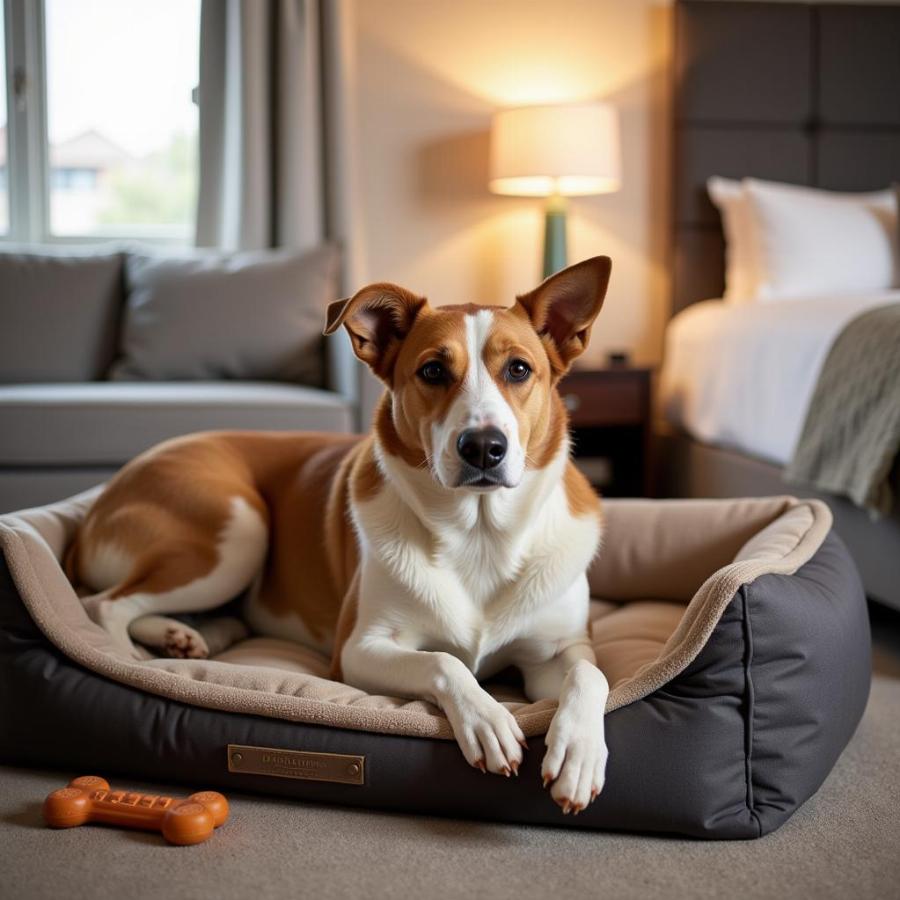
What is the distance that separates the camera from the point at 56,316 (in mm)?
3863

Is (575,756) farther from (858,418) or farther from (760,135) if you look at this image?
(760,135)

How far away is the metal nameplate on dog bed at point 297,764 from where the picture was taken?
1.63 m

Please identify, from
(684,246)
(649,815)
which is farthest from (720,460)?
(649,815)

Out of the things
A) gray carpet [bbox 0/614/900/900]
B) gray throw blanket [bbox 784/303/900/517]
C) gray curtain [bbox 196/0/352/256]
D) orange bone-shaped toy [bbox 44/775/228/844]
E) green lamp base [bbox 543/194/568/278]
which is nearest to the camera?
gray carpet [bbox 0/614/900/900]

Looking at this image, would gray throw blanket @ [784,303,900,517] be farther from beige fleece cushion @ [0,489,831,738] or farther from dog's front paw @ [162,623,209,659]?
dog's front paw @ [162,623,209,659]

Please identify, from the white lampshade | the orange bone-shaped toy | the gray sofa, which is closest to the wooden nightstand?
the white lampshade

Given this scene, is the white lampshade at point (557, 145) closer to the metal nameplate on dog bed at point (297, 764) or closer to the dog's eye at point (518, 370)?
the dog's eye at point (518, 370)

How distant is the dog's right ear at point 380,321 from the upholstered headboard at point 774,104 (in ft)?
9.59

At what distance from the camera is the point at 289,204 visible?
4.43 metres

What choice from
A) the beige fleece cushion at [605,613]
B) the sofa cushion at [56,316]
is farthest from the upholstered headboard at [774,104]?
the beige fleece cushion at [605,613]

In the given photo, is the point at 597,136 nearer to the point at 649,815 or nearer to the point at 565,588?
the point at 565,588

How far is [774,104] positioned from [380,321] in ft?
10.5

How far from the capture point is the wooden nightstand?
4.14 metres

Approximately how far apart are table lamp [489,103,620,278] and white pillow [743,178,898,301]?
0.58 meters
